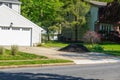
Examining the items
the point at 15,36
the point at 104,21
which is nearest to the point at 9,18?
the point at 15,36

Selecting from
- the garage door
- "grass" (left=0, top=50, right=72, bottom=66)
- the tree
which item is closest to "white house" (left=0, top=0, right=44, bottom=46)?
the garage door

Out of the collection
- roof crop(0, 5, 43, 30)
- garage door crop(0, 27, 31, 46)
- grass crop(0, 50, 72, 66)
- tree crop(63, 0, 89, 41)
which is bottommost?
grass crop(0, 50, 72, 66)

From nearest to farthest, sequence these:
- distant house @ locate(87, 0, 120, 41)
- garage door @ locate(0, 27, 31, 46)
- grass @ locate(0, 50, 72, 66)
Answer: grass @ locate(0, 50, 72, 66), garage door @ locate(0, 27, 31, 46), distant house @ locate(87, 0, 120, 41)

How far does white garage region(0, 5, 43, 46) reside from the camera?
45312mm

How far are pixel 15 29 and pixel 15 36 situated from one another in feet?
2.78

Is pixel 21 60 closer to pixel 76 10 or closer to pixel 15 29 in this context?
pixel 15 29

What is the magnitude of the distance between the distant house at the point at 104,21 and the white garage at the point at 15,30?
20362 mm

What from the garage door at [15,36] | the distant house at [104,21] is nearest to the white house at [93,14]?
the distant house at [104,21]

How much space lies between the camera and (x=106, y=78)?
20.6 meters

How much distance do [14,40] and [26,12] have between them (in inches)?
707

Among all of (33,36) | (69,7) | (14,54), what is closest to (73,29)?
(69,7)

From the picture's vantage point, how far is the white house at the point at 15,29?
45.3 m

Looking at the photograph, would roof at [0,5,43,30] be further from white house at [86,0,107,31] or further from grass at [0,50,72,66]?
white house at [86,0,107,31]

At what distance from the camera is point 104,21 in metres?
67.2
